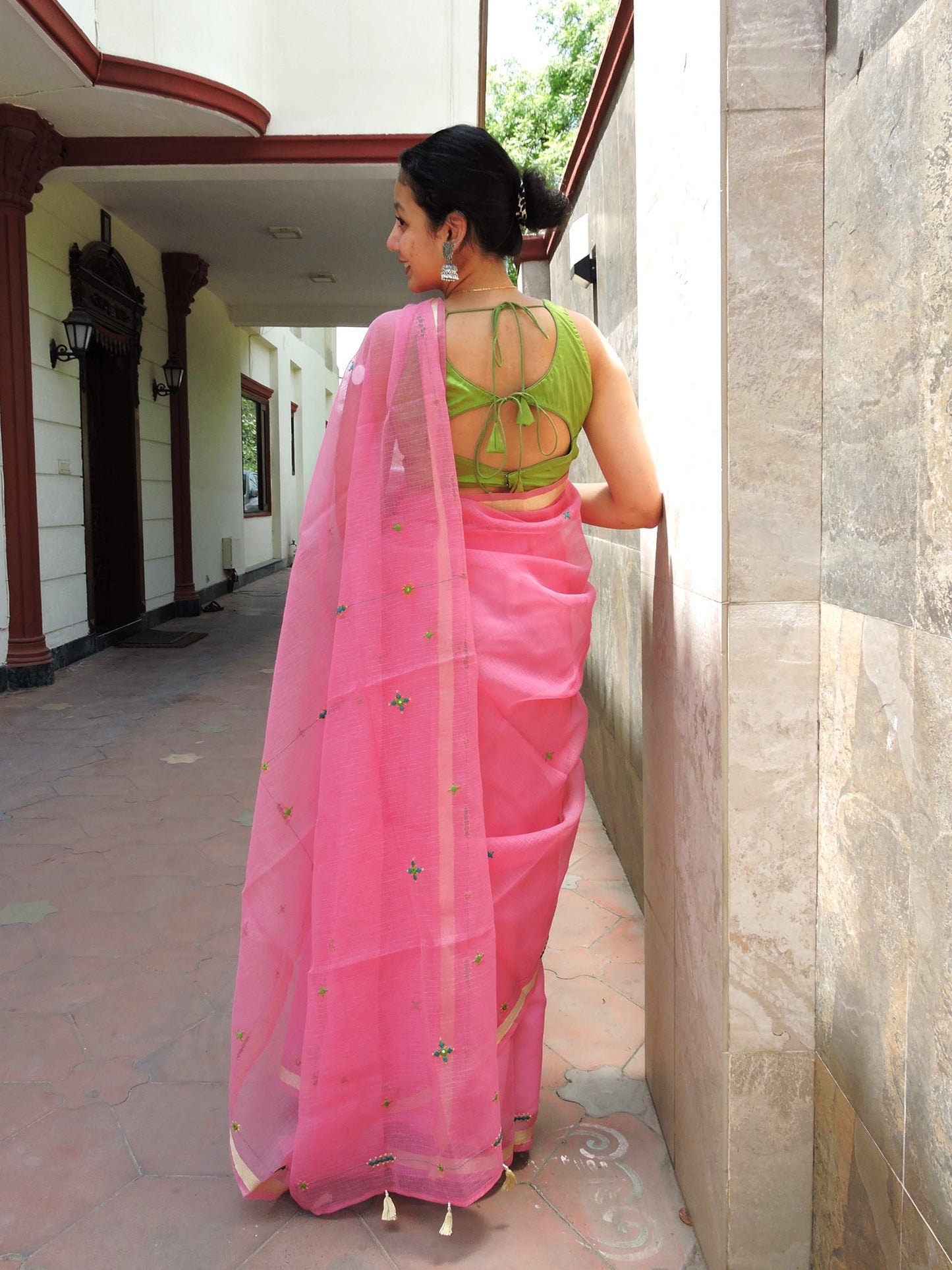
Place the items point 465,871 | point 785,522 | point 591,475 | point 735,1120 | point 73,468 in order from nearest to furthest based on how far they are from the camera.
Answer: point 785,522
point 735,1120
point 465,871
point 591,475
point 73,468

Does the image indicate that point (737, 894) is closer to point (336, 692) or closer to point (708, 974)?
point (708, 974)

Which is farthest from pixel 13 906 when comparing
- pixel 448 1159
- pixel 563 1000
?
pixel 448 1159

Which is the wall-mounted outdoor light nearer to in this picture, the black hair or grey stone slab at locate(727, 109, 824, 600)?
the black hair

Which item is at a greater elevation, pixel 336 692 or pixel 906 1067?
pixel 336 692

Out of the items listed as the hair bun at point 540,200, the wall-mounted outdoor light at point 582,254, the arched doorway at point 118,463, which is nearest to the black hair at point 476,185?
the hair bun at point 540,200

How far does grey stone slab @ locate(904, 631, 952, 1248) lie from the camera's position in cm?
99

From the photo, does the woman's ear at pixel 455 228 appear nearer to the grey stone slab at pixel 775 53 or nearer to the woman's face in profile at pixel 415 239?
the woman's face in profile at pixel 415 239

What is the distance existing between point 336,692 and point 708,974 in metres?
0.74

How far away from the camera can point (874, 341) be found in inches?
44.4

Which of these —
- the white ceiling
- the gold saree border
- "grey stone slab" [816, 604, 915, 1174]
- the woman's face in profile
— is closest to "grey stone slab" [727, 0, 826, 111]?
the woman's face in profile

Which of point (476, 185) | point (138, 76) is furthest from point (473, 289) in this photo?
point (138, 76)

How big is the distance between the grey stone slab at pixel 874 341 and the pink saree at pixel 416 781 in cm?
56

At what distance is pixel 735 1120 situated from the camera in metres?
1.42

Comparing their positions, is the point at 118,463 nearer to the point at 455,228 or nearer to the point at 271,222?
the point at 271,222
